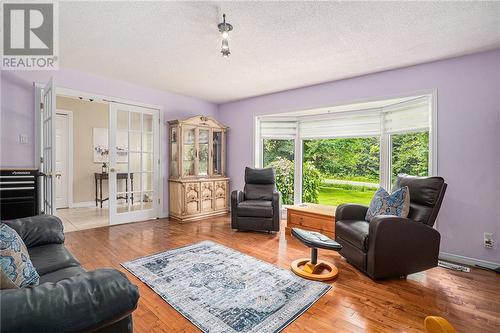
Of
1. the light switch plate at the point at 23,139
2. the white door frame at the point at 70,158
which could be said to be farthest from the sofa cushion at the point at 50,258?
the white door frame at the point at 70,158

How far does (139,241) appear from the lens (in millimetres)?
3408

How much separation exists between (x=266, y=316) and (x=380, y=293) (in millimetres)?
1024

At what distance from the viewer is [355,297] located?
2.06m

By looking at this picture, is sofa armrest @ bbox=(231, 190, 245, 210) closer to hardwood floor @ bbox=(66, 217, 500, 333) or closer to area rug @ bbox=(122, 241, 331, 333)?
hardwood floor @ bbox=(66, 217, 500, 333)

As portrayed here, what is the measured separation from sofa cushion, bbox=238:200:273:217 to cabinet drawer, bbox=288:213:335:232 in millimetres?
345

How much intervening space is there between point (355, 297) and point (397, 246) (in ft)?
2.07

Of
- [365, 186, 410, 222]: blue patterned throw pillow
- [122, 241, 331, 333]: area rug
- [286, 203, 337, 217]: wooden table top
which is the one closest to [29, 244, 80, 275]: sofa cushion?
[122, 241, 331, 333]: area rug

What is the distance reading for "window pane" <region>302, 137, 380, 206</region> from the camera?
166 inches

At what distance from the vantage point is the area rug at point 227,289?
1.75 metres

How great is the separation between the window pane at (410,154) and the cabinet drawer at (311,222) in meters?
1.27

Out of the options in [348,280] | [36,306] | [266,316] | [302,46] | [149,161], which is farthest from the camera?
[149,161]

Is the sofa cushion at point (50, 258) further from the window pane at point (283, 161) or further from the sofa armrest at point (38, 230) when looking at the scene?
the window pane at point (283, 161)

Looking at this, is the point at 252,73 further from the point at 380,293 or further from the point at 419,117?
the point at 380,293

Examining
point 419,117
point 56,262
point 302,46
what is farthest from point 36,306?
point 419,117
